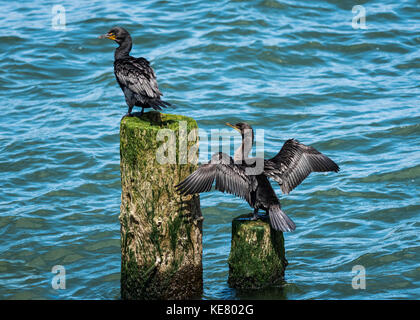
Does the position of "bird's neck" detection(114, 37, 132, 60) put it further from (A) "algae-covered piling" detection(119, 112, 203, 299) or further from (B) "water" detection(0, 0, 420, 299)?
(B) "water" detection(0, 0, 420, 299)

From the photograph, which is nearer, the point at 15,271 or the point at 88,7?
the point at 15,271

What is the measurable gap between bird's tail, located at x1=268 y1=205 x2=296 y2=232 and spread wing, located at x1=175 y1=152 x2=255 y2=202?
11.2 inches

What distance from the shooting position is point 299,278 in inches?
305

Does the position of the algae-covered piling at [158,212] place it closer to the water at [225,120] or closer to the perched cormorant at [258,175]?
the perched cormorant at [258,175]

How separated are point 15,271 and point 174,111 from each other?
5349mm

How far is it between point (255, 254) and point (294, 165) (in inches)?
46.9

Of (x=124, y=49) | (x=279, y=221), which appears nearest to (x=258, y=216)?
(x=279, y=221)

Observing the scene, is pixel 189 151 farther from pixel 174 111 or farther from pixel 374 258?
pixel 174 111

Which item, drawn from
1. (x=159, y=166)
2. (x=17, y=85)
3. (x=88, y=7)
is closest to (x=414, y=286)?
(x=159, y=166)

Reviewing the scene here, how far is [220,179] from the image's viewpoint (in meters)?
6.92

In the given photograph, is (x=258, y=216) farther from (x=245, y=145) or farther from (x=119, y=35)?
(x=119, y=35)

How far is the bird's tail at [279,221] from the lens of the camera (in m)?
6.93

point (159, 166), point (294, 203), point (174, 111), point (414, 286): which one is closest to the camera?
point (159, 166)

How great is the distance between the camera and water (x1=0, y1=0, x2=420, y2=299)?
27.2ft
